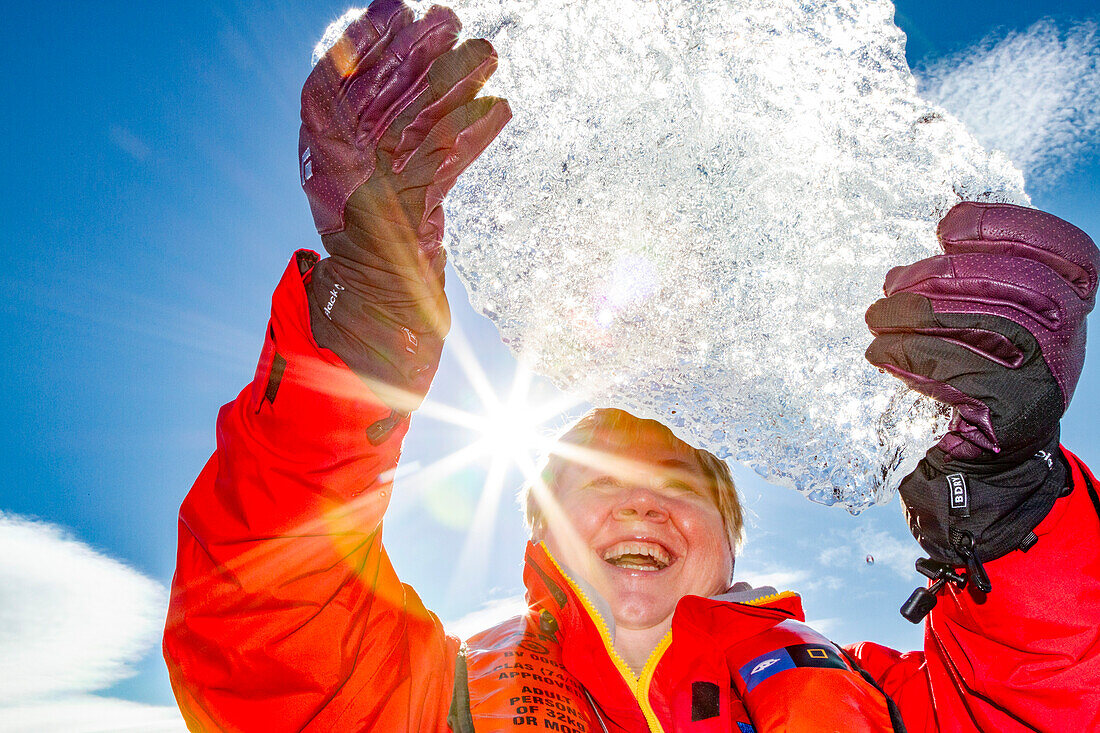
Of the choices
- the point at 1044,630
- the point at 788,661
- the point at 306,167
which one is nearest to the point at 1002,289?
the point at 1044,630

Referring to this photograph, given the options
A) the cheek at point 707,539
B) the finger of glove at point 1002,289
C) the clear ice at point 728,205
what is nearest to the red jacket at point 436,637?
the cheek at point 707,539

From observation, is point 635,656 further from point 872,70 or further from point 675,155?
point 872,70

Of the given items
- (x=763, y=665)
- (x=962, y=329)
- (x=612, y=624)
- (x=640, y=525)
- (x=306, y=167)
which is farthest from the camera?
(x=640, y=525)

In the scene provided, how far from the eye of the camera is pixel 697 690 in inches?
78.5

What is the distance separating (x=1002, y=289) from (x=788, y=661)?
1222mm

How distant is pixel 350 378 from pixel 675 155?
114 centimetres

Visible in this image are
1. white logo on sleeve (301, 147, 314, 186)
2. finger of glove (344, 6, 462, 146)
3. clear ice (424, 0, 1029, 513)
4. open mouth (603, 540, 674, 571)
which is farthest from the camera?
open mouth (603, 540, 674, 571)

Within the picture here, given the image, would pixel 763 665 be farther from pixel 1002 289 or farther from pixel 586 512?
pixel 1002 289

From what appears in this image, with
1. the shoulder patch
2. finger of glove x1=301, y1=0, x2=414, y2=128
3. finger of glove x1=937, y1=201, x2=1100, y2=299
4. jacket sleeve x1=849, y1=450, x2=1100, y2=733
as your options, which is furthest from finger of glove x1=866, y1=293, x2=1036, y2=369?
finger of glove x1=301, y1=0, x2=414, y2=128

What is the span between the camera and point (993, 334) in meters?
1.53

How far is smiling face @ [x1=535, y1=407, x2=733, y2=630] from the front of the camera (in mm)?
2332

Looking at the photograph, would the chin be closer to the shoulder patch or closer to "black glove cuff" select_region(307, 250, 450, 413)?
the shoulder patch

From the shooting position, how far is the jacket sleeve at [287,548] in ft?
4.69

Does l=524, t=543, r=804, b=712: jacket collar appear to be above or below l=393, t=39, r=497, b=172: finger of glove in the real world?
below
